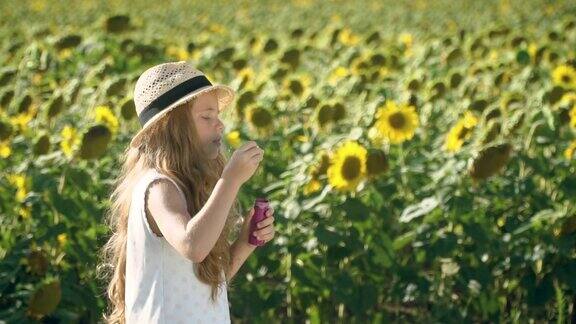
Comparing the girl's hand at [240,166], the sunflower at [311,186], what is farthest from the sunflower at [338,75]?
the girl's hand at [240,166]

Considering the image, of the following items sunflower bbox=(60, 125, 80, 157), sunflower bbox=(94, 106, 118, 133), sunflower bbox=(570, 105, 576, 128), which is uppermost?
sunflower bbox=(60, 125, 80, 157)

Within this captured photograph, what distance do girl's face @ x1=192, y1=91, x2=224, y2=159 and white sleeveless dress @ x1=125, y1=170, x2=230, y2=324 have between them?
11 centimetres

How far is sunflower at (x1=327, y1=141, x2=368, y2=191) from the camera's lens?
3703mm

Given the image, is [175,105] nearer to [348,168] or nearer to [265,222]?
[265,222]

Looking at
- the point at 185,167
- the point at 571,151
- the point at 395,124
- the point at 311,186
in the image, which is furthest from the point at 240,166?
the point at 571,151

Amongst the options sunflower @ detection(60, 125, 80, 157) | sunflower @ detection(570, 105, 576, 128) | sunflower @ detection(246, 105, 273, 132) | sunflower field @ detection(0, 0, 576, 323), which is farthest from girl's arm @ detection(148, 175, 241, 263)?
sunflower @ detection(570, 105, 576, 128)

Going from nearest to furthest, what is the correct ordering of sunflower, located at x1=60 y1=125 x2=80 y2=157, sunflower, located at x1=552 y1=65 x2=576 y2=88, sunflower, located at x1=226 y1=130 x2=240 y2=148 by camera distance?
sunflower, located at x1=60 y1=125 x2=80 y2=157 < sunflower, located at x1=226 y1=130 x2=240 y2=148 < sunflower, located at x1=552 y1=65 x2=576 y2=88

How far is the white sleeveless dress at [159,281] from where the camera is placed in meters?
2.46

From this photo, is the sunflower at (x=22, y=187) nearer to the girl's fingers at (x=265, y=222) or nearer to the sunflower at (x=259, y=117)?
the sunflower at (x=259, y=117)

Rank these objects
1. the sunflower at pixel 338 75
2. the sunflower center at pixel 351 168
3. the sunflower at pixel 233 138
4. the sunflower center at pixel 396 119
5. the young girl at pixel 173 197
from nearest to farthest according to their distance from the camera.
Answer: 1. the young girl at pixel 173 197
2. the sunflower center at pixel 351 168
3. the sunflower center at pixel 396 119
4. the sunflower at pixel 233 138
5. the sunflower at pixel 338 75

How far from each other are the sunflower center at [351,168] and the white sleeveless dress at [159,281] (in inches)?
49.6

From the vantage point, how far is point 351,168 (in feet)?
12.2

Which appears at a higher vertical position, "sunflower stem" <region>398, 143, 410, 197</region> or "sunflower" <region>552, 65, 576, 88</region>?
"sunflower stem" <region>398, 143, 410, 197</region>

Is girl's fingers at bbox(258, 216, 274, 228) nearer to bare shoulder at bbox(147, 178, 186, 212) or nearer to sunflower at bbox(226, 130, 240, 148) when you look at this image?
bare shoulder at bbox(147, 178, 186, 212)
